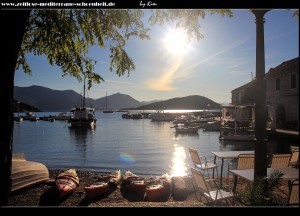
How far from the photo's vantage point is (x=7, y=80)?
4.67m

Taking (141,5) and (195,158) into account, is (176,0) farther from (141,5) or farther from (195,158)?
(195,158)

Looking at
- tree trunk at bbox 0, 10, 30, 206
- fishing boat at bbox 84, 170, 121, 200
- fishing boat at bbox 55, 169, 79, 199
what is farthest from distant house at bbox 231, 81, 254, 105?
tree trunk at bbox 0, 10, 30, 206

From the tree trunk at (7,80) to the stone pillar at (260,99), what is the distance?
4309 mm

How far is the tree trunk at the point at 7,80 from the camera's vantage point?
4.65 meters

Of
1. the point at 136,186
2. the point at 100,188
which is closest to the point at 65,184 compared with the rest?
the point at 100,188

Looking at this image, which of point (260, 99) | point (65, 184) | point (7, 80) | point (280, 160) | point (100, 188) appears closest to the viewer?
point (7, 80)

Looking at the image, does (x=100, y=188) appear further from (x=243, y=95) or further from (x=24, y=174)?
(x=243, y=95)

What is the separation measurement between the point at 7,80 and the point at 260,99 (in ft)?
14.7

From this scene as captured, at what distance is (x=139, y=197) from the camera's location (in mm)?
8602

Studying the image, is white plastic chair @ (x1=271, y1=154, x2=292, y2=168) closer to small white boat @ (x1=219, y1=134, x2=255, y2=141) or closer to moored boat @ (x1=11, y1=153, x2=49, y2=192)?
moored boat @ (x1=11, y1=153, x2=49, y2=192)

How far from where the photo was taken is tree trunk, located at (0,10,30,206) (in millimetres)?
4652

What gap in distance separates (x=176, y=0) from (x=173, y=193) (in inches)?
233

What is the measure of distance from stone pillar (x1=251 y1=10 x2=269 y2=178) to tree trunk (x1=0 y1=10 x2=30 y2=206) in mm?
4309
